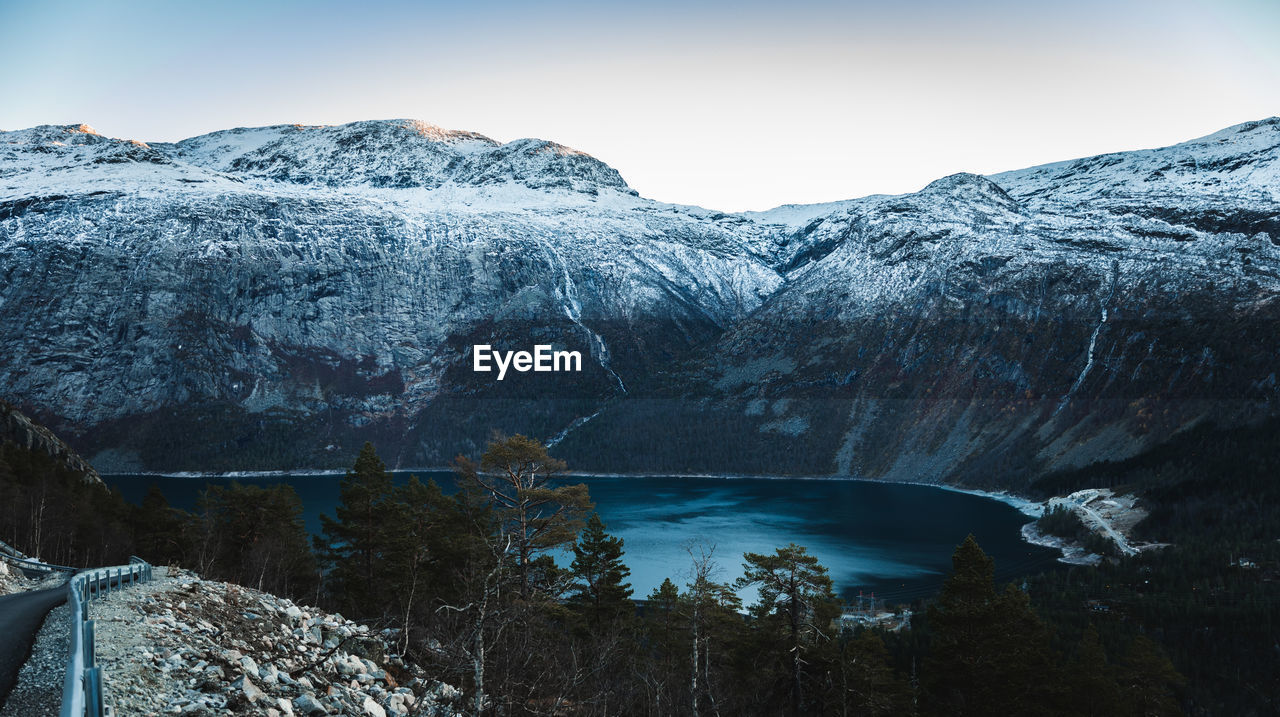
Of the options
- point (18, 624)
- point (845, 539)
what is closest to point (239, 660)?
point (18, 624)

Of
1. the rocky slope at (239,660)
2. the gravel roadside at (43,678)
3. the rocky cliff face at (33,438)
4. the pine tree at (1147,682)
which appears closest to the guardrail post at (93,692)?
the gravel roadside at (43,678)

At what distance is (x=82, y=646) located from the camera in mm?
11609

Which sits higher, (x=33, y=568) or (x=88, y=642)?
(x=88, y=642)

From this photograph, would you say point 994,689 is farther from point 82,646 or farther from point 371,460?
point 82,646

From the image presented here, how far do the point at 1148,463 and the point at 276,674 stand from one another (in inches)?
8655

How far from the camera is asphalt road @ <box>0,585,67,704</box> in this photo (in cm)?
1361

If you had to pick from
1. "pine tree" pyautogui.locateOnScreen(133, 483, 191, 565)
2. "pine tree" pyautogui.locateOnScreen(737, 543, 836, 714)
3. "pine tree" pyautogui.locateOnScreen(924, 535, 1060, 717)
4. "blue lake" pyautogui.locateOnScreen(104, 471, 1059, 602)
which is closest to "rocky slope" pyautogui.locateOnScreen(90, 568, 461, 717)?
"pine tree" pyautogui.locateOnScreen(737, 543, 836, 714)

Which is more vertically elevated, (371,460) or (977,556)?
(371,460)

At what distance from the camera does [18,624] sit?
1705 centimetres

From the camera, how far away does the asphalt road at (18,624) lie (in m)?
13.6

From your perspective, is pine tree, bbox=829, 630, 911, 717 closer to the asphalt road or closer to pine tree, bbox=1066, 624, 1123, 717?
pine tree, bbox=1066, 624, 1123, 717

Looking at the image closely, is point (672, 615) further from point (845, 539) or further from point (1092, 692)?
point (845, 539)

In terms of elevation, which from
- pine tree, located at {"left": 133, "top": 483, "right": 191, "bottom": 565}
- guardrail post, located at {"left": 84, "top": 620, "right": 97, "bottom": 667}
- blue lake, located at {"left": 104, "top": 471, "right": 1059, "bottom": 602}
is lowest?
blue lake, located at {"left": 104, "top": 471, "right": 1059, "bottom": 602}

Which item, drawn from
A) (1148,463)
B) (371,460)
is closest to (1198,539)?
(1148,463)
